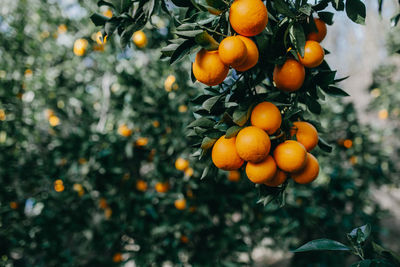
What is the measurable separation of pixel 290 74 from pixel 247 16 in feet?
0.72

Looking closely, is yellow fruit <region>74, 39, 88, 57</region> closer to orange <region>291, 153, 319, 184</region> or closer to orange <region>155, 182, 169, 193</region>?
orange <region>155, 182, 169, 193</region>

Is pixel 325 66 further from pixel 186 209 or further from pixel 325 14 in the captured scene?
pixel 186 209

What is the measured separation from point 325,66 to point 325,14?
18cm

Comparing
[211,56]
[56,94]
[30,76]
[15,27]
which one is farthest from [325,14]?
[15,27]

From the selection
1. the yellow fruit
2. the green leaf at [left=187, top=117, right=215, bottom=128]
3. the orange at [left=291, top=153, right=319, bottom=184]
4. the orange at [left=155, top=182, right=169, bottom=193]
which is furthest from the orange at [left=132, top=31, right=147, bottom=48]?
the orange at [left=291, top=153, right=319, bottom=184]

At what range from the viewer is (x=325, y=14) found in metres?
0.88

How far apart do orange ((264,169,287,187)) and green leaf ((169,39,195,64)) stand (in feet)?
1.54

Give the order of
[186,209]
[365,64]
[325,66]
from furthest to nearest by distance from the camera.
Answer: [365,64]
[186,209]
[325,66]

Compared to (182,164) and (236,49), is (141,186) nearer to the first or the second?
(182,164)

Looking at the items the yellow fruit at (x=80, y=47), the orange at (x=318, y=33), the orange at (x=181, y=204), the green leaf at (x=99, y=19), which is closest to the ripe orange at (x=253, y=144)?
the orange at (x=318, y=33)

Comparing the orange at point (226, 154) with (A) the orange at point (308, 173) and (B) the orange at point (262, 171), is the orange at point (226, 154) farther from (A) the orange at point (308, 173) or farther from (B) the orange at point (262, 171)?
(A) the orange at point (308, 173)

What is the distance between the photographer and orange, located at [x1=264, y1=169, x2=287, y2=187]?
33.9 inches

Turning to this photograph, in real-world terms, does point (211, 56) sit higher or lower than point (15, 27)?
higher

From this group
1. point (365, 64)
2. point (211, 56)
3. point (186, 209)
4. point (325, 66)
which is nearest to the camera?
point (211, 56)
